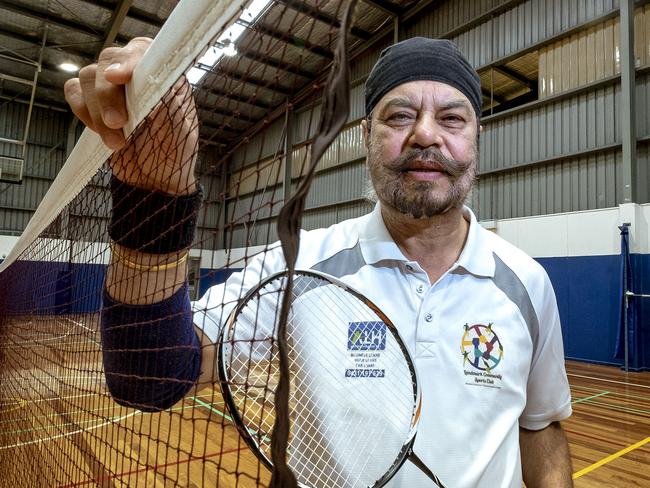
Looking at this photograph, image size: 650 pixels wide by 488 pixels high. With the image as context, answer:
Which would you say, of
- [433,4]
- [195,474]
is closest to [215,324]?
[195,474]

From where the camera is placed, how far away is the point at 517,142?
837 centimetres

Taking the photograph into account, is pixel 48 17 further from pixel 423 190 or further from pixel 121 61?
pixel 423 190

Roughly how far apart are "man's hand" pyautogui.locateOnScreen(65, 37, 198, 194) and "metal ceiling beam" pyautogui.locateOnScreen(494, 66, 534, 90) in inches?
361

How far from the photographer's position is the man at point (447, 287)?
1216 millimetres

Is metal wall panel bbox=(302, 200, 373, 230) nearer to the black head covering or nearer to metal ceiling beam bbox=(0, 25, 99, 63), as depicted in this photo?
metal ceiling beam bbox=(0, 25, 99, 63)

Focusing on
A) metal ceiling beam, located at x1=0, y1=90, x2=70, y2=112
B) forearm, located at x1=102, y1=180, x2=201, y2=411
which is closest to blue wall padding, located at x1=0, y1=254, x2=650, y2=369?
forearm, located at x1=102, y1=180, x2=201, y2=411

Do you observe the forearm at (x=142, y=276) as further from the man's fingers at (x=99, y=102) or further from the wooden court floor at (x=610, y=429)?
the wooden court floor at (x=610, y=429)

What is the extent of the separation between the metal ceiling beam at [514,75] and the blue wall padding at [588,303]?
12.7 ft

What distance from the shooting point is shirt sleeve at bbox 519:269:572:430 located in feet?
4.45

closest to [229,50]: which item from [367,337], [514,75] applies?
[367,337]

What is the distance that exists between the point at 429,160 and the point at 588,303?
23.3 ft

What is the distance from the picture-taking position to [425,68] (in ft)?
4.54

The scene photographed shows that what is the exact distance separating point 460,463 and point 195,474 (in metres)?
2.51

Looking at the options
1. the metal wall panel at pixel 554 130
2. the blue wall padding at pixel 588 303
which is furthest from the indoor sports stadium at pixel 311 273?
the metal wall panel at pixel 554 130
